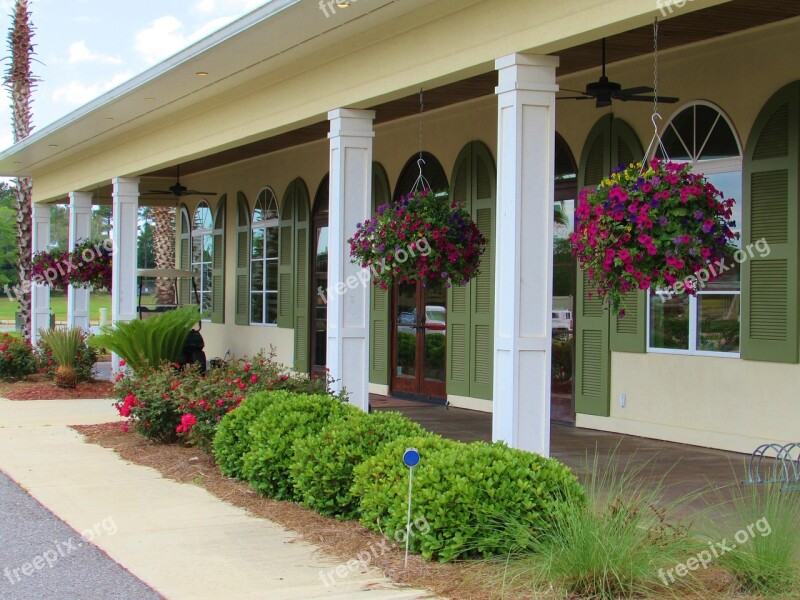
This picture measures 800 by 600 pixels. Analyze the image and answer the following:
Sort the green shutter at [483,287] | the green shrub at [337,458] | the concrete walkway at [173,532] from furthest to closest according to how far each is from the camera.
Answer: the green shutter at [483,287] < the green shrub at [337,458] < the concrete walkway at [173,532]

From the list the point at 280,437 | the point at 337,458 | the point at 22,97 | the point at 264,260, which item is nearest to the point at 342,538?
the point at 337,458

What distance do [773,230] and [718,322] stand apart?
3.42 feet

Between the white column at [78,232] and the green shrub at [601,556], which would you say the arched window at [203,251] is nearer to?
the white column at [78,232]

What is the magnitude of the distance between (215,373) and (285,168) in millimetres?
7848

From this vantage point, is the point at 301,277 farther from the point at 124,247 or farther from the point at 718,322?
the point at 718,322

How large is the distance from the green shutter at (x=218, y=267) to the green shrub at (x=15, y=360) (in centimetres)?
392

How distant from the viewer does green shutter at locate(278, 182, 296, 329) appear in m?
16.5

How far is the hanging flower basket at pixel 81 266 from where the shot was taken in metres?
17.4

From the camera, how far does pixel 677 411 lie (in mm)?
9461

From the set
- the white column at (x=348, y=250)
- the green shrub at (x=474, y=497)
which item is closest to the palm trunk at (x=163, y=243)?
the white column at (x=348, y=250)

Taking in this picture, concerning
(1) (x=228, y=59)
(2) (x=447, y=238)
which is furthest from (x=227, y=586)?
(1) (x=228, y=59)

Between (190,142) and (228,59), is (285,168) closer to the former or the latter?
(190,142)

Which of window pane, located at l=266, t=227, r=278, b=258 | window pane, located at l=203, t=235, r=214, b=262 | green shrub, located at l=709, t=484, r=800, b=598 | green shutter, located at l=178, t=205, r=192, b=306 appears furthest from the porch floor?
green shutter, located at l=178, t=205, r=192, b=306

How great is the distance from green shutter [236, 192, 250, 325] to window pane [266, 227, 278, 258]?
31.5 inches
